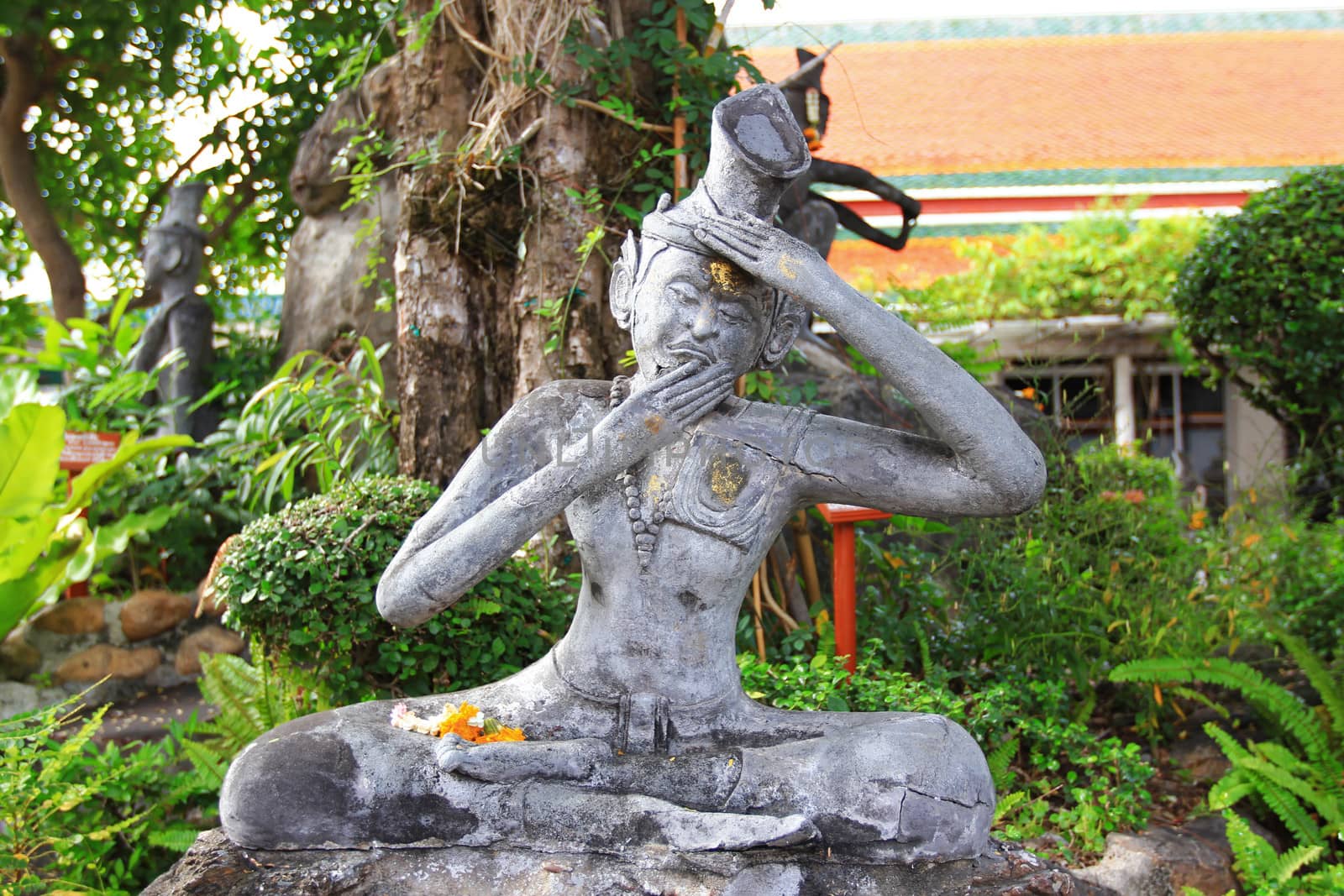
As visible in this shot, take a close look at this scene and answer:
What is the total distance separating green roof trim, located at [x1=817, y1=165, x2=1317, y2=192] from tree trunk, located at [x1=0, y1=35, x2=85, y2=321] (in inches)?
248

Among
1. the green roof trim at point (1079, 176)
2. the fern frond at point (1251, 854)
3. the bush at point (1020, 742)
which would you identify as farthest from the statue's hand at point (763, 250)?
the green roof trim at point (1079, 176)

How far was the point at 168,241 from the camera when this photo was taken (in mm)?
7711

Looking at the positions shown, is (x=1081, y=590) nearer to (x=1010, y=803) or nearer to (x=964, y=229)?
(x=1010, y=803)

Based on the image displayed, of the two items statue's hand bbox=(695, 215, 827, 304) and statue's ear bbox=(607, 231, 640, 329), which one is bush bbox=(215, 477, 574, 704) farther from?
statue's hand bbox=(695, 215, 827, 304)

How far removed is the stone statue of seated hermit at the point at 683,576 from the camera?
2562 mm

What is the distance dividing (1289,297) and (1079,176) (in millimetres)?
3719

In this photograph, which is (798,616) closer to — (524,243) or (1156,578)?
(1156,578)

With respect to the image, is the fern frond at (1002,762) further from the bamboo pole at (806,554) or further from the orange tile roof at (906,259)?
the orange tile roof at (906,259)

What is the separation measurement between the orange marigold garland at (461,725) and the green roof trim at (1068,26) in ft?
40.3

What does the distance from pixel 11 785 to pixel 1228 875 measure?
155 inches

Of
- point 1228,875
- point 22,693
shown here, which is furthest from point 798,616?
point 22,693

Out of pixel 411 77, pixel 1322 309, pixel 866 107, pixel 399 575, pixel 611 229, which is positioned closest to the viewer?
pixel 399 575

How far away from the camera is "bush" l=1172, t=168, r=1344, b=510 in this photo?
7.25 meters


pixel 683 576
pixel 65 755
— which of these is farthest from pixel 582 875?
pixel 65 755
